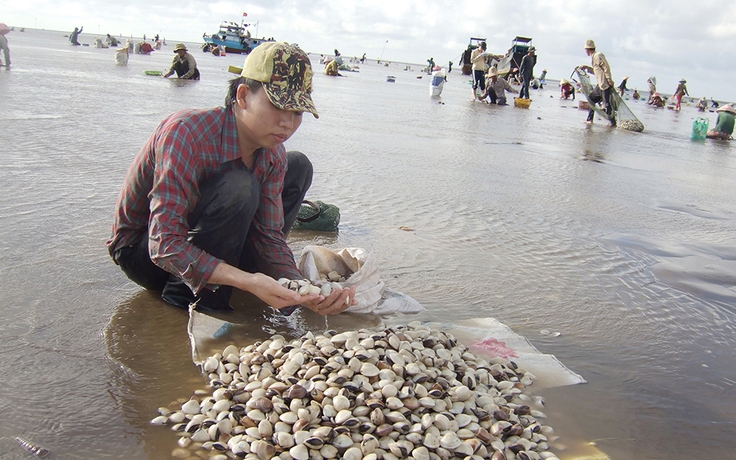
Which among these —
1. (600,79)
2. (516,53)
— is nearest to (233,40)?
(516,53)

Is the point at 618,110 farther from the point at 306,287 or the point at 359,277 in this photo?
the point at 306,287

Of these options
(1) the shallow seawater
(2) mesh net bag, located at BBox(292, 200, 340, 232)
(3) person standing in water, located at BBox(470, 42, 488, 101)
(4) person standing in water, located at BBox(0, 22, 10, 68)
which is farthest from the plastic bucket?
(4) person standing in water, located at BBox(0, 22, 10, 68)

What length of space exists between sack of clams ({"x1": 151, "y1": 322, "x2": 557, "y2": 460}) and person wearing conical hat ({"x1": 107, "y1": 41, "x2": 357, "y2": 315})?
0.32 metres

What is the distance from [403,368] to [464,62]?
36928mm

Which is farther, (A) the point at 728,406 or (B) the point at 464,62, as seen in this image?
(B) the point at 464,62

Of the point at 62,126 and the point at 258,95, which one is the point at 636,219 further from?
the point at 62,126

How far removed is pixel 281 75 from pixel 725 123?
15.6 meters

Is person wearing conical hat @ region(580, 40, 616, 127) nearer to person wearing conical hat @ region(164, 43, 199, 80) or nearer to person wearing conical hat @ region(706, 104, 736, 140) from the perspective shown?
person wearing conical hat @ region(706, 104, 736, 140)

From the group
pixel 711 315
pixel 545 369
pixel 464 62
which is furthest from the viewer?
pixel 464 62

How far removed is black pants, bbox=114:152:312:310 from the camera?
262 centimetres

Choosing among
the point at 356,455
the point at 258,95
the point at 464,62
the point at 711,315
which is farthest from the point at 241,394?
the point at 464,62

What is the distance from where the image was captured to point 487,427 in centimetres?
215

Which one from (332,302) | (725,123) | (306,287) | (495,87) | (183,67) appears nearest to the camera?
(306,287)

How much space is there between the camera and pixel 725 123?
48.7ft
